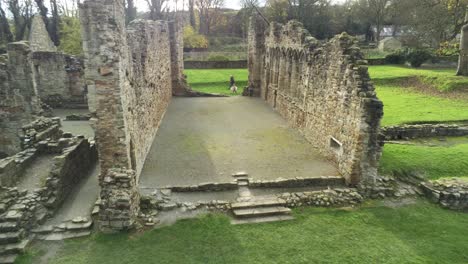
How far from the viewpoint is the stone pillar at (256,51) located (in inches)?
1013

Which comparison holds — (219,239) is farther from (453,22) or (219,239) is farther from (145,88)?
(453,22)

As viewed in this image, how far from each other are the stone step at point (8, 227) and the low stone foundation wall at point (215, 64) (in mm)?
32967

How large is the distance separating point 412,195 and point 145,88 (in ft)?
34.4

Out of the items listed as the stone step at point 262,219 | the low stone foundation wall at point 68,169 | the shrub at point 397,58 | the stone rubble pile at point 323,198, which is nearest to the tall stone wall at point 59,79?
the low stone foundation wall at point 68,169

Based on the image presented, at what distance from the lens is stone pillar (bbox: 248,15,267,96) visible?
2572cm

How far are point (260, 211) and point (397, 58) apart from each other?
36.8m

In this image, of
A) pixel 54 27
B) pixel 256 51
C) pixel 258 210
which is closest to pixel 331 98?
pixel 258 210

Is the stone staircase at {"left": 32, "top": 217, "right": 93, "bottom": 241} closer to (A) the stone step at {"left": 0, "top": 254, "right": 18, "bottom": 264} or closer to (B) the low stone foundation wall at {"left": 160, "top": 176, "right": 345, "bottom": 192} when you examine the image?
(A) the stone step at {"left": 0, "top": 254, "right": 18, "bottom": 264}

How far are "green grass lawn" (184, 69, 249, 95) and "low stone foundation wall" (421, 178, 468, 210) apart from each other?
736 inches

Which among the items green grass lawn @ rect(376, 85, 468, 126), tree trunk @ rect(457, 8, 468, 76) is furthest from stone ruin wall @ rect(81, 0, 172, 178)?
tree trunk @ rect(457, 8, 468, 76)

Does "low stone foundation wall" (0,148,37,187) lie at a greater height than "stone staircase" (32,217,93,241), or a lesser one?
greater

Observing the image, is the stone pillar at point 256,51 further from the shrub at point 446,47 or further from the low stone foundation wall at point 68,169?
the low stone foundation wall at point 68,169

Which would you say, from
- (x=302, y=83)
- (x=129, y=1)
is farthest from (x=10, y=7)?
(x=302, y=83)

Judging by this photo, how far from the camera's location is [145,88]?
14.2 metres
